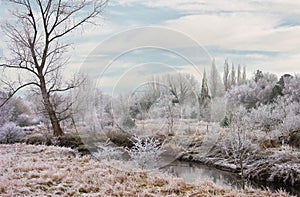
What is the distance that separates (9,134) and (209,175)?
859cm

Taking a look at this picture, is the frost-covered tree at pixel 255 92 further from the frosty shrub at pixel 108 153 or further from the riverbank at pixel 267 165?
the frosty shrub at pixel 108 153

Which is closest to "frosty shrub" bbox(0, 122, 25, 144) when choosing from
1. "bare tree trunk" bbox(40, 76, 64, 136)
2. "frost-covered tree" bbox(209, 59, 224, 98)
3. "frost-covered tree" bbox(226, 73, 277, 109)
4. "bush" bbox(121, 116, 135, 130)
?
"bare tree trunk" bbox(40, 76, 64, 136)

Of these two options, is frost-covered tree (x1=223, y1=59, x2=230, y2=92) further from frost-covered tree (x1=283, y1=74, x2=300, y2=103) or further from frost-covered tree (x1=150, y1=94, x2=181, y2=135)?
frost-covered tree (x1=150, y1=94, x2=181, y2=135)

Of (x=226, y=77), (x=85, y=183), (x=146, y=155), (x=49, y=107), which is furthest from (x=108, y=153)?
(x=226, y=77)

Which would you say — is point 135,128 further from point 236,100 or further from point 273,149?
point 236,100

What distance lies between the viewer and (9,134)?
1421 centimetres

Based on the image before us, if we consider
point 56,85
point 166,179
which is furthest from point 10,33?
point 166,179

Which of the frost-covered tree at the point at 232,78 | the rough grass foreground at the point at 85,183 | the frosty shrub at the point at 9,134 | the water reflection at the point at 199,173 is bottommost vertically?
the water reflection at the point at 199,173

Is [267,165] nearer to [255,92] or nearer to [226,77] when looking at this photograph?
[255,92]

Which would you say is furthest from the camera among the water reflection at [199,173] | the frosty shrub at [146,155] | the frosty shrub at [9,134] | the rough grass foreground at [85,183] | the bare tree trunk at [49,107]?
the frosty shrub at [9,134]

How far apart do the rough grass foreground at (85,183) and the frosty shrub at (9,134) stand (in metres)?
7.15

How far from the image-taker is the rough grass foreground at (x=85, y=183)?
5.21 m

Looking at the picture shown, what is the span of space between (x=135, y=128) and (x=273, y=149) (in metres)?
5.15

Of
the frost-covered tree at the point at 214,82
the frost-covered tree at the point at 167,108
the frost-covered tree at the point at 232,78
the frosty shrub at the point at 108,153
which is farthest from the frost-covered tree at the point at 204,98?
the frost-covered tree at the point at 232,78
